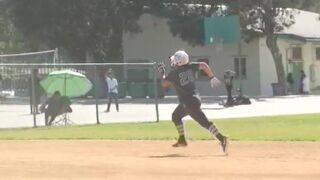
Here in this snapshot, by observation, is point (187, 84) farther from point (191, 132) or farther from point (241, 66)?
point (241, 66)

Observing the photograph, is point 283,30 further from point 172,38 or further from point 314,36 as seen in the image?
point 172,38

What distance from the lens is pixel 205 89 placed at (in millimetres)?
49562

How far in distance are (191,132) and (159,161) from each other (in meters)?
6.20

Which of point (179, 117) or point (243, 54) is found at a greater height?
point (243, 54)

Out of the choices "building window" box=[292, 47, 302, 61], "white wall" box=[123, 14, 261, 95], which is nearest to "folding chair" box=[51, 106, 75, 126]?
"white wall" box=[123, 14, 261, 95]

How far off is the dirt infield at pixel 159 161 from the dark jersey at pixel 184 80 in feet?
3.58

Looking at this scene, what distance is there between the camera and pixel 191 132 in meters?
17.8

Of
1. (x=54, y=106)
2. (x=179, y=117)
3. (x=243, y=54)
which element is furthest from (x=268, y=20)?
(x=179, y=117)

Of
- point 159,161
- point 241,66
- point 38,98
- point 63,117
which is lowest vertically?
point 159,161

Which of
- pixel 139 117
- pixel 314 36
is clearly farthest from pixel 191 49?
pixel 139 117

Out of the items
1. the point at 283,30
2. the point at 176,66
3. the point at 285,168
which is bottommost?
the point at 285,168

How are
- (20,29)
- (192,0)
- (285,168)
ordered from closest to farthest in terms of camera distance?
(285,168) → (192,0) → (20,29)

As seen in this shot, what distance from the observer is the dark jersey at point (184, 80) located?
13.2 metres

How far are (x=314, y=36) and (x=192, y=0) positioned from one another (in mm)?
11309
